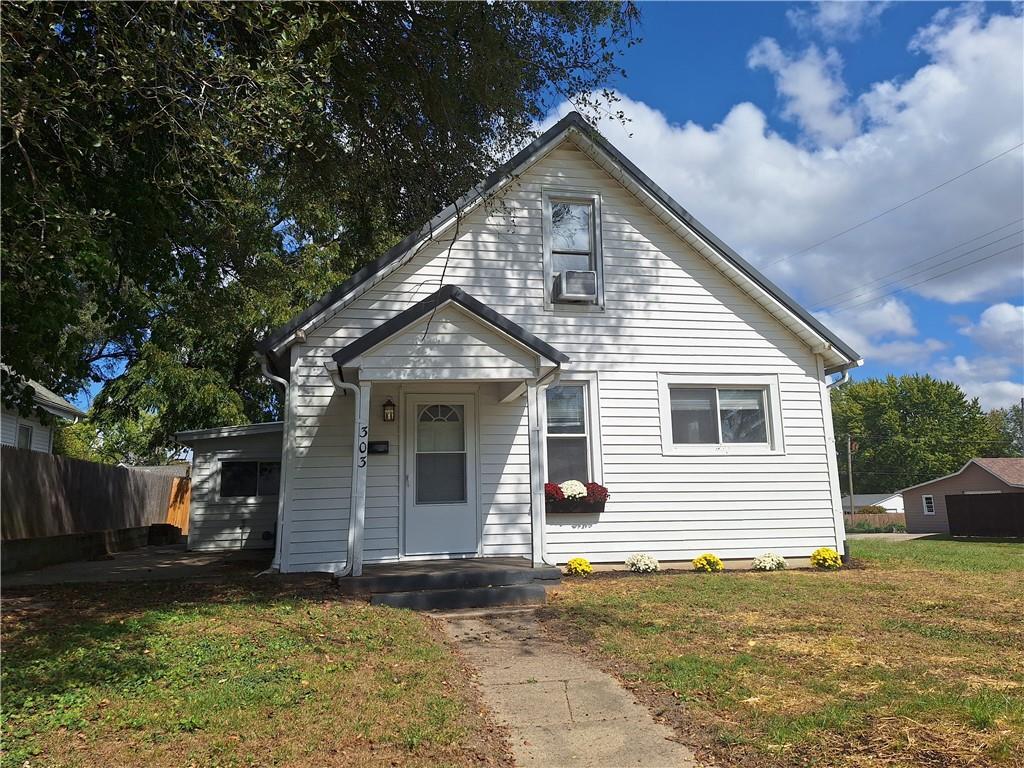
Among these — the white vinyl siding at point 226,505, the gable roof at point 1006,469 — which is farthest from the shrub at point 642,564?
the gable roof at point 1006,469

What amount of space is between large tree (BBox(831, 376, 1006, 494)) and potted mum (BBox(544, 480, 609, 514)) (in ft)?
228

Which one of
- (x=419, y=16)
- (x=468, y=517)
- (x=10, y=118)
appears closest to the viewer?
(x=10, y=118)

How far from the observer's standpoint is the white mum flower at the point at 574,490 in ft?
32.0

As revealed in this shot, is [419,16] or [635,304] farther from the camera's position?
[635,304]

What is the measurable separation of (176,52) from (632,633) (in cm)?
576

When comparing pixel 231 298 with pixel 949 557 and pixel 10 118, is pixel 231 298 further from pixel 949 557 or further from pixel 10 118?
pixel 949 557

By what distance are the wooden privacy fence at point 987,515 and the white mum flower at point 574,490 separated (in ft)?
58.6

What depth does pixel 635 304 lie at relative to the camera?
415 inches

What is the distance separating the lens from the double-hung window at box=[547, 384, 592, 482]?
10.1 metres

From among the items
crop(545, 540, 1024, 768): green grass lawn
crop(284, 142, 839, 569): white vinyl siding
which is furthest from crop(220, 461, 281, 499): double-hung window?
crop(545, 540, 1024, 768): green grass lawn

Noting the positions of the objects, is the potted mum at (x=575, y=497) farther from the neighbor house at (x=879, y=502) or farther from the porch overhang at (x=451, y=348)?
the neighbor house at (x=879, y=502)

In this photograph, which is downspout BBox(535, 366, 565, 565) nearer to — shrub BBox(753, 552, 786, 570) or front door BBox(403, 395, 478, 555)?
front door BBox(403, 395, 478, 555)

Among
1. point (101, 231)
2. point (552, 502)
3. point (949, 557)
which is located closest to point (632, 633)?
point (552, 502)

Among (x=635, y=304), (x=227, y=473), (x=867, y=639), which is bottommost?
(x=867, y=639)
